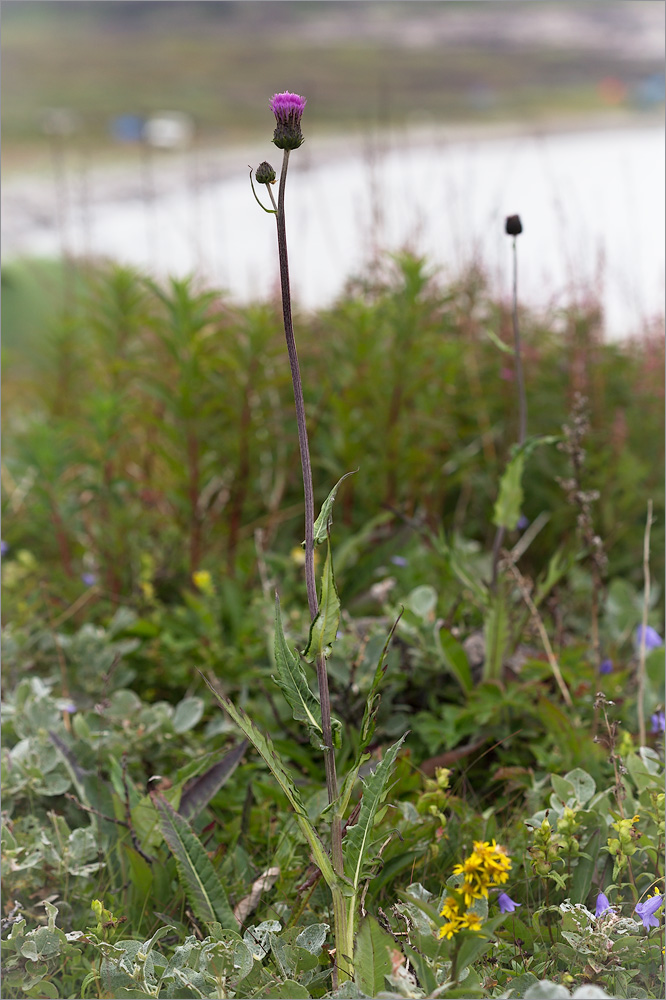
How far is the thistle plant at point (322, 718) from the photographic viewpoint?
1.15 m

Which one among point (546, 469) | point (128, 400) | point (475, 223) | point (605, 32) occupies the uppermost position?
point (605, 32)

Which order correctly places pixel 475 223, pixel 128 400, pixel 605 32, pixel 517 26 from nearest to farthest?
pixel 128 400 → pixel 475 223 → pixel 605 32 → pixel 517 26

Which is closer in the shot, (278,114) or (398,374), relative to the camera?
(278,114)

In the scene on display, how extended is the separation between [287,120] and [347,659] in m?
1.28

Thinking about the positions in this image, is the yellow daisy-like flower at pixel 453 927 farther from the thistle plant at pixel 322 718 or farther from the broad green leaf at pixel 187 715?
the broad green leaf at pixel 187 715

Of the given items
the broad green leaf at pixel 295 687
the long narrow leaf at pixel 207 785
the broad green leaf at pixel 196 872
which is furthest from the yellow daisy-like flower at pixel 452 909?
the long narrow leaf at pixel 207 785

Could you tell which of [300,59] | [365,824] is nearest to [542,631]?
[365,824]

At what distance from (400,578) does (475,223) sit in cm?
195

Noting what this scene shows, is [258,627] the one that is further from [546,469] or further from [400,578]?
[546,469]

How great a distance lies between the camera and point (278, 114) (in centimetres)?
109

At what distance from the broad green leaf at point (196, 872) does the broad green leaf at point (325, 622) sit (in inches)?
19.9

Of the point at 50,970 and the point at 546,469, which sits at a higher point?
the point at 546,469

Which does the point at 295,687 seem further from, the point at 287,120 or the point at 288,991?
the point at 287,120

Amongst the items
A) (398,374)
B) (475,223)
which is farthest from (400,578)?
(475,223)
